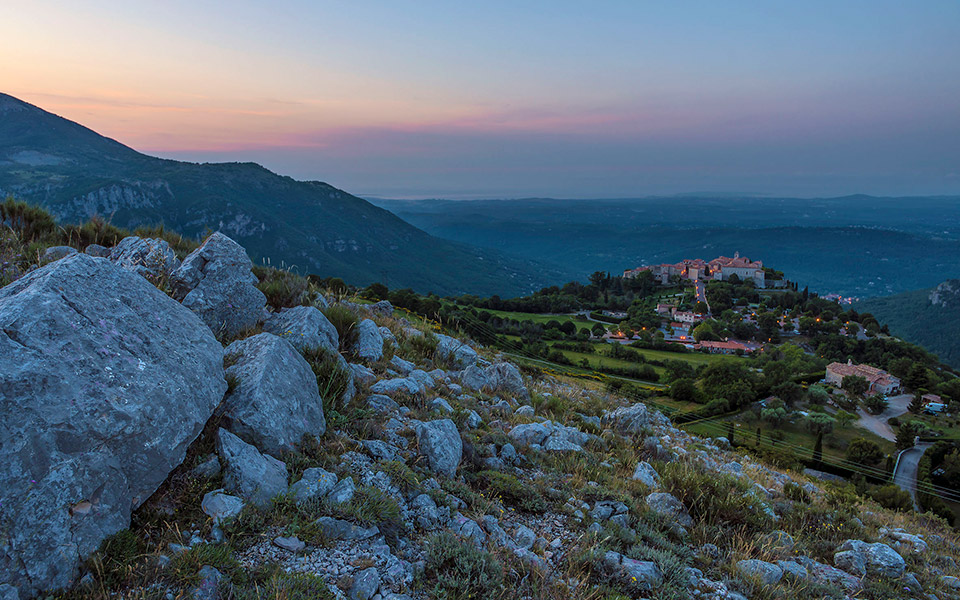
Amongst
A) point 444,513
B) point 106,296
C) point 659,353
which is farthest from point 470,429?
point 659,353

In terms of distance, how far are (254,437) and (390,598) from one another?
203 cm

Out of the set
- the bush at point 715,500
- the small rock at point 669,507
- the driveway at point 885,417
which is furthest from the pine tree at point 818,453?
the small rock at point 669,507

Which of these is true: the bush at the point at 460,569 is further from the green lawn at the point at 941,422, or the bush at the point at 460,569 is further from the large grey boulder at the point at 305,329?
the green lawn at the point at 941,422

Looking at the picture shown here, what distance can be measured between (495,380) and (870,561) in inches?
→ 242

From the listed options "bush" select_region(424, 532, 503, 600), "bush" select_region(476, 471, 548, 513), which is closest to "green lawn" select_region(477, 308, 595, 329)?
"bush" select_region(476, 471, 548, 513)

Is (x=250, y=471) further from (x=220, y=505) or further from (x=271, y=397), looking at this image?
(x=271, y=397)

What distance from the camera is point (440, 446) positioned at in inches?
200

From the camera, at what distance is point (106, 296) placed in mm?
3871

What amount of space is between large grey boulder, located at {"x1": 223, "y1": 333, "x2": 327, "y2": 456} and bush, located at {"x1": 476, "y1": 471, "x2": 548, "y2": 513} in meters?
1.96

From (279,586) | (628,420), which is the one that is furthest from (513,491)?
(628,420)

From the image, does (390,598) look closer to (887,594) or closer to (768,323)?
(887,594)

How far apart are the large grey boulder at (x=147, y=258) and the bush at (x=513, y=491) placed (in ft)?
17.7

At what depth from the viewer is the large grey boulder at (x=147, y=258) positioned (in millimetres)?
6363

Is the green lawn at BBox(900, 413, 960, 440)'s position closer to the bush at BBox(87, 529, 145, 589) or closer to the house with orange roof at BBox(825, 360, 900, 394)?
the house with orange roof at BBox(825, 360, 900, 394)
